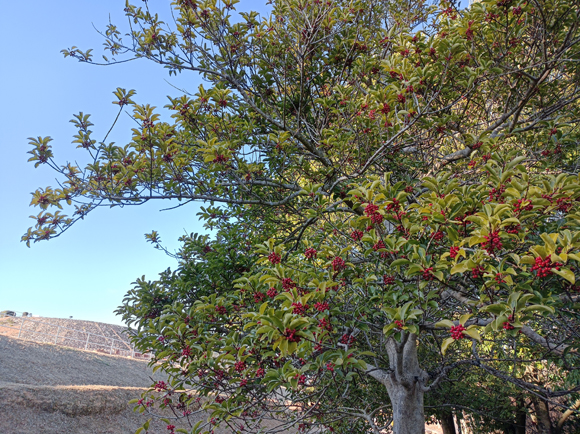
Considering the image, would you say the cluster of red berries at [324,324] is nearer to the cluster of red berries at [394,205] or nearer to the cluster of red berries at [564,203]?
the cluster of red berries at [394,205]

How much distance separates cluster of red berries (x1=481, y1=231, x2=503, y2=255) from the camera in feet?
7.31

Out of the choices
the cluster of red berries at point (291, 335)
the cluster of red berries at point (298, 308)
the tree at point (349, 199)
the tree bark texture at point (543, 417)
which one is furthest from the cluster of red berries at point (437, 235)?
the tree bark texture at point (543, 417)

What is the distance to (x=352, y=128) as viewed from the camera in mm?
4832

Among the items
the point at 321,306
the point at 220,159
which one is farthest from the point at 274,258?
the point at 220,159

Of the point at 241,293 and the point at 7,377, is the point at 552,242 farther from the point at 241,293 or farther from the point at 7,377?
the point at 7,377

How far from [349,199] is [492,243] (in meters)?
1.26

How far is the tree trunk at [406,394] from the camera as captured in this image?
478cm

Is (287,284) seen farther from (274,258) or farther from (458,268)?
(458,268)

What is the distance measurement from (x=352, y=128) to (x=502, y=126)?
7.87ft

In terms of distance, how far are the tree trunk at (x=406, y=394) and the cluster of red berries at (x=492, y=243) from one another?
110 inches

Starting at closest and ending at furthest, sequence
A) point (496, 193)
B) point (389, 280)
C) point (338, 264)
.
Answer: point (496, 193)
point (389, 280)
point (338, 264)

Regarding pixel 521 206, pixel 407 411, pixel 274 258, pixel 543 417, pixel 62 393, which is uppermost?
pixel 521 206

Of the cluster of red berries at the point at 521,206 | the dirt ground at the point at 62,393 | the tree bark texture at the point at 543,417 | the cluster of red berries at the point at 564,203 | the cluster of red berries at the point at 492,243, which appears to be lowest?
the dirt ground at the point at 62,393

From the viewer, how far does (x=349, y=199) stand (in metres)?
3.22
